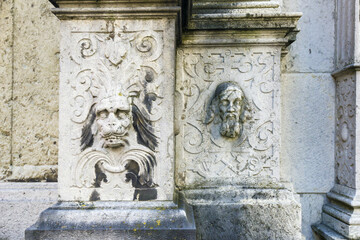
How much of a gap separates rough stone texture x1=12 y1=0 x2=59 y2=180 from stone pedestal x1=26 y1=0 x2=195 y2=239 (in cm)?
76

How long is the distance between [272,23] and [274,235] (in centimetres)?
148

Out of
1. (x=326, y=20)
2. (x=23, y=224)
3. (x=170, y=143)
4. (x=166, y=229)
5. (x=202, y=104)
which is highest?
(x=326, y=20)

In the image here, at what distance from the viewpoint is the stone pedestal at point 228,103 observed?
73.0 inches

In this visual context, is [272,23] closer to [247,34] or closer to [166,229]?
[247,34]

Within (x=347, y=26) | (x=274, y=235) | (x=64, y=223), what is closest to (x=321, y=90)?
(x=347, y=26)

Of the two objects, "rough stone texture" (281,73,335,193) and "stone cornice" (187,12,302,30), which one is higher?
"stone cornice" (187,12,302,30)

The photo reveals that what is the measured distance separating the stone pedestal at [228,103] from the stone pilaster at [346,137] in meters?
0.46

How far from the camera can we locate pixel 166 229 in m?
1.32

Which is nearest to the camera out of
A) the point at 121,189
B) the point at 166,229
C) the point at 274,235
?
the point at 166,229

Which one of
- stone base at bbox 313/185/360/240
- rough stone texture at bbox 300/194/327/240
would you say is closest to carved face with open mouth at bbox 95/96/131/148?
rough stone texture at bbox 300/194/327/240

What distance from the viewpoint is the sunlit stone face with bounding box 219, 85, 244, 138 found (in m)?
1.82

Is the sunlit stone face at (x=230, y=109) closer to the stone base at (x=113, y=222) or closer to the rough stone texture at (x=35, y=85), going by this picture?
the stone base at (x=113, y=222)

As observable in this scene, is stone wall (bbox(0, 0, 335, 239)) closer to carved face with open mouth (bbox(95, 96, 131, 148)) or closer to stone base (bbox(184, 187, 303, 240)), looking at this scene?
stone base (bbox(184, 187, 303, 240))

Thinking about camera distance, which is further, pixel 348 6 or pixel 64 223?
pixel 348 6
